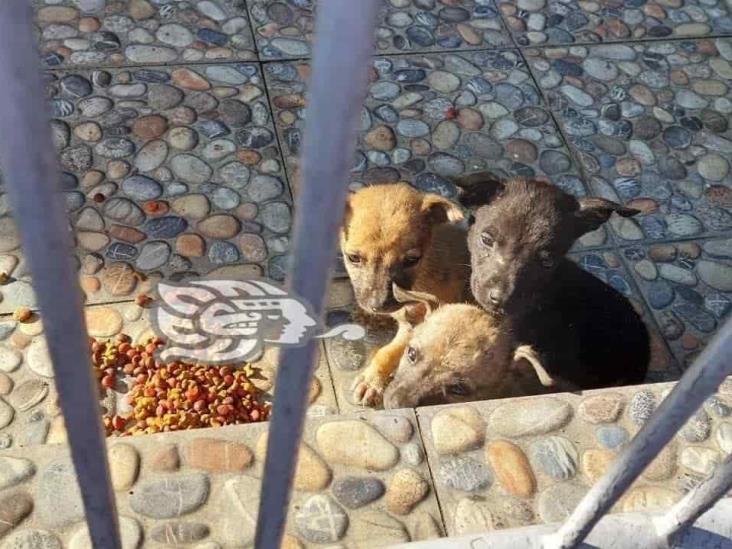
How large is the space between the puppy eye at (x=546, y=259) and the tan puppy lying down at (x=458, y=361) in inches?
9.6

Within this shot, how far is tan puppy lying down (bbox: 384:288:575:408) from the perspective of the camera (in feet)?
6.70

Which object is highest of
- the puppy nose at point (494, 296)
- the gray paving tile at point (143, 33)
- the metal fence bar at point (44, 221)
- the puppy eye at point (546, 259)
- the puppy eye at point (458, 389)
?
the metal fence bar at point (44, 221)

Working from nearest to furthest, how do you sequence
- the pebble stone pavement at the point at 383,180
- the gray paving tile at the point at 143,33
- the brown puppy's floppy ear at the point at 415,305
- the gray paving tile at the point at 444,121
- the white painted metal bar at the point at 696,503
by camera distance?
the white painted metal bar at the point at 696,503, the pebble stone pavement at the point at 383,180, the brown puppy's floppy ear at the point at 415,305, the gray paving tile at the point at 444,121, the gray paving tile at the point at 143,33

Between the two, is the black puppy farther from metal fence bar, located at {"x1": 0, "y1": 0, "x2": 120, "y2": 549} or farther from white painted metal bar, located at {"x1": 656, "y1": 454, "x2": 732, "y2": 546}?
metal fence bar, located at {"x1": 0, "y1": 0, "x2": 120, "y2": 549}

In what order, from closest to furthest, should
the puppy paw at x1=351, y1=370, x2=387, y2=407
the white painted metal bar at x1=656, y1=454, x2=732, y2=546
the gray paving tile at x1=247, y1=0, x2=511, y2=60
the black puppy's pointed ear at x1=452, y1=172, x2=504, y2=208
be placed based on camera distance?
1. the white painted metal bar at x1=656, y1=454, x2=732, y2=546
2. the puppy paw at x1=351, y1=370, x2=387, y2=407
3. the black puppy's pointed ear at x1=452, y1=172, x2=504, y2=208
4. the gray paving tile at x1=247, y1=0, x2=511, y2=60

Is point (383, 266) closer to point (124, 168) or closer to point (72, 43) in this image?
point (124, 168)

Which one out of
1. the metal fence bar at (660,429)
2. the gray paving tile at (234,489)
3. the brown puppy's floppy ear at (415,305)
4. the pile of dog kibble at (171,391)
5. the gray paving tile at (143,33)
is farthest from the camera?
the gray paving tile at (143,33)

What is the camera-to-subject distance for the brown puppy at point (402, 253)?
2240 mm

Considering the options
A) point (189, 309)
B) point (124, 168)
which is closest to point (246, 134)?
point (124, 168)

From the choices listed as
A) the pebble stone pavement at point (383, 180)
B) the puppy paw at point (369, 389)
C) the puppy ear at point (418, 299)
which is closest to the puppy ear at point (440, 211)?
the pebble stone pavement at point (383, 180)

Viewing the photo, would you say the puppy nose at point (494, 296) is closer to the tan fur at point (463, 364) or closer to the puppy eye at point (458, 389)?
the tan fur at point (463, 364)

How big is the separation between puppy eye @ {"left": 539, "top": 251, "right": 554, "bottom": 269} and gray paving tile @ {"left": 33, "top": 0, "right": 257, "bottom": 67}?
1.16m

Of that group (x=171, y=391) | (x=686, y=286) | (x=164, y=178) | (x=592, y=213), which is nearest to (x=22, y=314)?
(x=171, y=391)

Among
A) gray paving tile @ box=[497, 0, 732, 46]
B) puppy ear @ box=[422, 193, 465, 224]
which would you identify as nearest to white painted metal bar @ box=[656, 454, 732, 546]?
puppy ear @ box=[422, 193, 465, 224]
